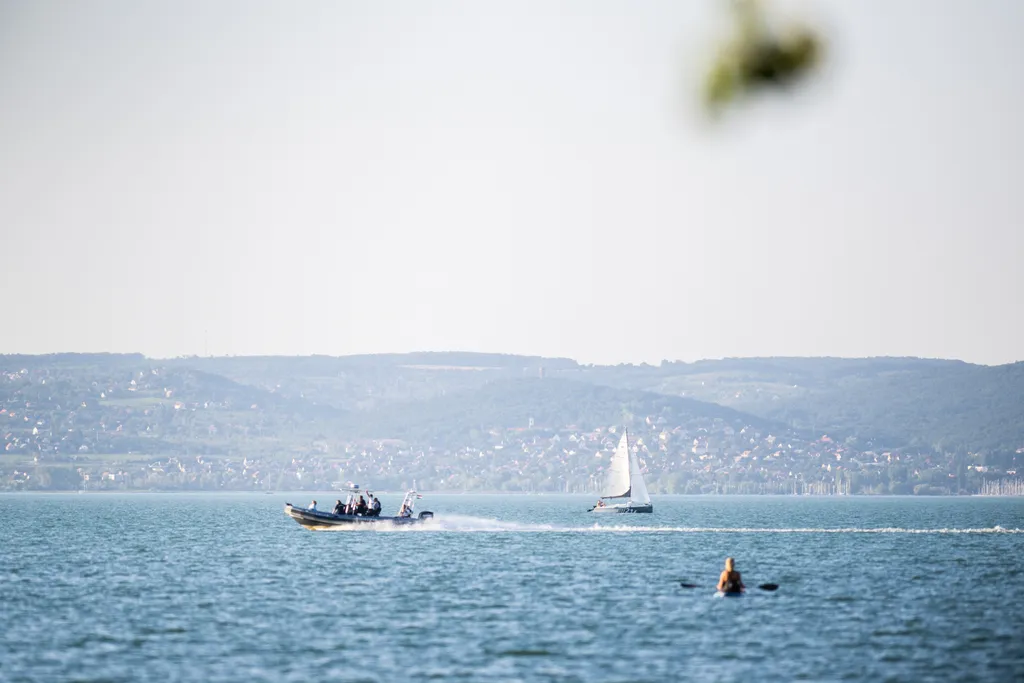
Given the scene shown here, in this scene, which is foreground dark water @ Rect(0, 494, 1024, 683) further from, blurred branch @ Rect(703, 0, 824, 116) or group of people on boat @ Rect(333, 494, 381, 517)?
blurred branch @ Rect(703, 0, 824, 116)

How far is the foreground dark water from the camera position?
4750cm

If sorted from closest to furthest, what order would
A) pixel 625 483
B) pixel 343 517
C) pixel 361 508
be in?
pixel 361 508
pixel 343 517
pixel 625 483

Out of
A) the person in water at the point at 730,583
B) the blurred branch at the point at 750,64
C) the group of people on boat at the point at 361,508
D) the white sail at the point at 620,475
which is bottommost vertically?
the person in water at the point at 730,583

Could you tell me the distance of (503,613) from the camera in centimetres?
6375

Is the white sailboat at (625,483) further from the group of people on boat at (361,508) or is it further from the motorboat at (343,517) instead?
the group of people on boat at (361,508)

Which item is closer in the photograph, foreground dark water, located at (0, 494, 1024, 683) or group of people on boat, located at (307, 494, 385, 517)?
foreground dark water, located at (0, 494, 1024, 683)

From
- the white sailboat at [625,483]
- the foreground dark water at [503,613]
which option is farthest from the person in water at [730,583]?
the white sailboat at [625,483]

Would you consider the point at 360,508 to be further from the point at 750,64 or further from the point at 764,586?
the point at 750,64

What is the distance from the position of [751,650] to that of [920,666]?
6.17 meters

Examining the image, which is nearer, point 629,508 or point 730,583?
point 730,583

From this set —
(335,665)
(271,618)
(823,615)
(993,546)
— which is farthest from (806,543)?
(335,665)

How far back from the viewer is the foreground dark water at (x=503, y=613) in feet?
156

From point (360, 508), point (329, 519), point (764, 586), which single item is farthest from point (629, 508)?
point (764, 586)

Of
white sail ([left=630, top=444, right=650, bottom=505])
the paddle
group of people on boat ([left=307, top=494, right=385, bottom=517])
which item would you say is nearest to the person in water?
the paddle
